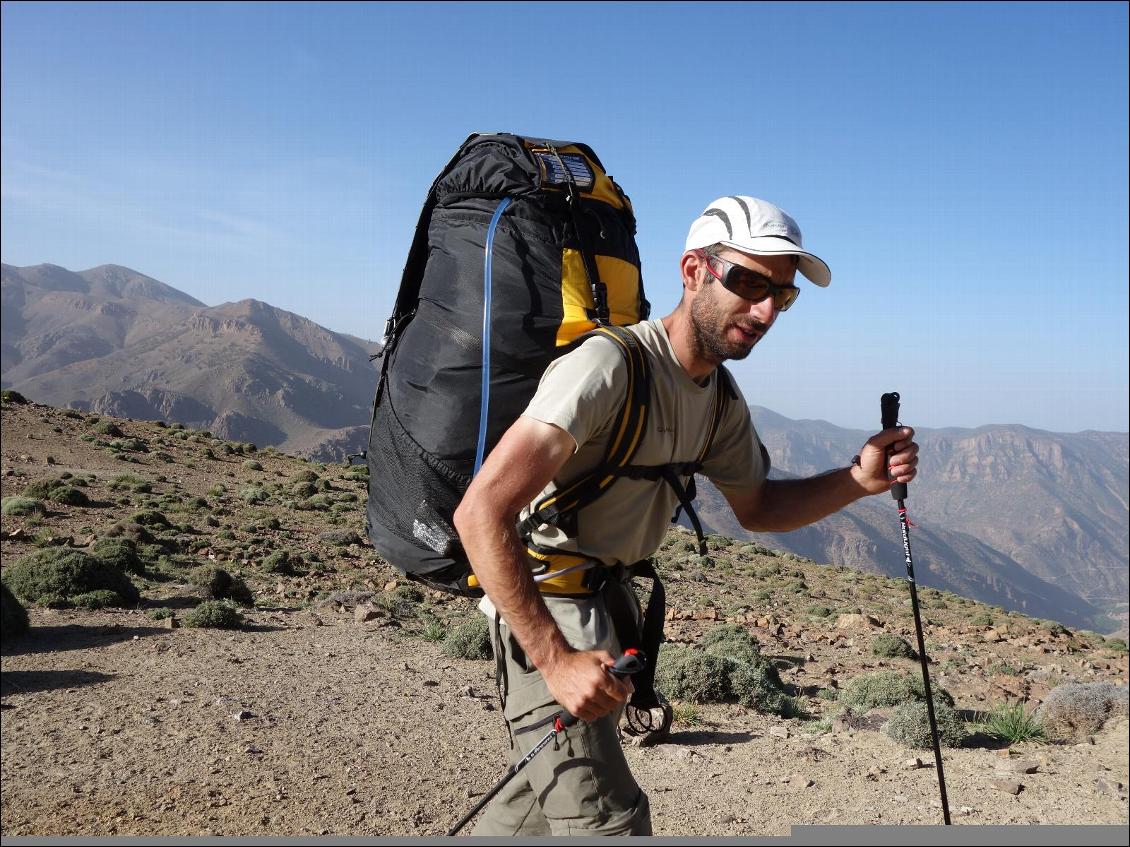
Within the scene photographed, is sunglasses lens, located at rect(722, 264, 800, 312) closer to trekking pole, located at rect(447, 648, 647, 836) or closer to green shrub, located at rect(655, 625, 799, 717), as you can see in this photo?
trekking pole, located at rect(447, 648, 647, 836)

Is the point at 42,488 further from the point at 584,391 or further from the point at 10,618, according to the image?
the point at 584,391

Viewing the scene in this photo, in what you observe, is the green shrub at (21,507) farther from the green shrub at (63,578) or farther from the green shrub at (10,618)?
the green shrub at (10,618)

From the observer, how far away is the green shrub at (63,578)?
36.4 feet

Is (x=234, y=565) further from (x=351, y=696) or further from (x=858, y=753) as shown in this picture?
(x=858, y=753)

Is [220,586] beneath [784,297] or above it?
beneath

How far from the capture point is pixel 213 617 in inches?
407

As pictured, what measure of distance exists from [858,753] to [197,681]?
6.13 meters

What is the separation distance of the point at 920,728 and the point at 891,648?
6.15 metres

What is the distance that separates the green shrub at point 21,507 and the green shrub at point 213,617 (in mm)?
9173

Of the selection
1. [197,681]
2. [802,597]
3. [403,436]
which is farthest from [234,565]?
[403,436]

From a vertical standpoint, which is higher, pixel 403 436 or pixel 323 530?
pixel 403 436

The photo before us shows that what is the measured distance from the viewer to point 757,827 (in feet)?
19.2

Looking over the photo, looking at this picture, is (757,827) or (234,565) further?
(234,565)

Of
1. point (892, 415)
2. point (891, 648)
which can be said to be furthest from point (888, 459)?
point (891, 648)
